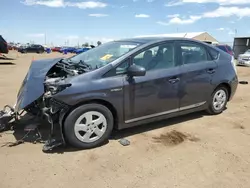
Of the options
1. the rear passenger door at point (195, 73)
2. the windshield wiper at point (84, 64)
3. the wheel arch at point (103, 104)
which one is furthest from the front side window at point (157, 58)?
the wheel arch at point (103, 104)

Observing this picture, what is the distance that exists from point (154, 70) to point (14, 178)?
2.68m

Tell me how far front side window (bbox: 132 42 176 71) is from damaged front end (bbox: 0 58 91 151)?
91cm

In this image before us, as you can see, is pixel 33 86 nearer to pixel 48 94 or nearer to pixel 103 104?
pixel 48 94

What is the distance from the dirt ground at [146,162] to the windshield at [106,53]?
129cm

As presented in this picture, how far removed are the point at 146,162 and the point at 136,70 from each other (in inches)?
54.3

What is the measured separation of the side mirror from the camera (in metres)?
4.20

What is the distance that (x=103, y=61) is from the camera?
4496 mm

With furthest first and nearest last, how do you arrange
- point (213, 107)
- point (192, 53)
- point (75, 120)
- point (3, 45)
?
point (3, 45) → point (213, 107) → point (192, 53) → point (75, 120)

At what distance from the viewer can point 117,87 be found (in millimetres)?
4199

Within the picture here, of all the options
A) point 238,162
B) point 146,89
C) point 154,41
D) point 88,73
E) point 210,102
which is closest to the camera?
point 238,162

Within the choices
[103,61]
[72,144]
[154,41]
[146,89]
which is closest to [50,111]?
[72,144]

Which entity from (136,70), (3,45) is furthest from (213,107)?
(3,45)

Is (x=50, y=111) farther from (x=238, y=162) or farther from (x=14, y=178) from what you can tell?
(x=238, y=162)

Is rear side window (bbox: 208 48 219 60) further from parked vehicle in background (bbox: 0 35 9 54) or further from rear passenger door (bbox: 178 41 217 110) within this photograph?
parked vehicle in background (bbox: 0 35 9 54)
